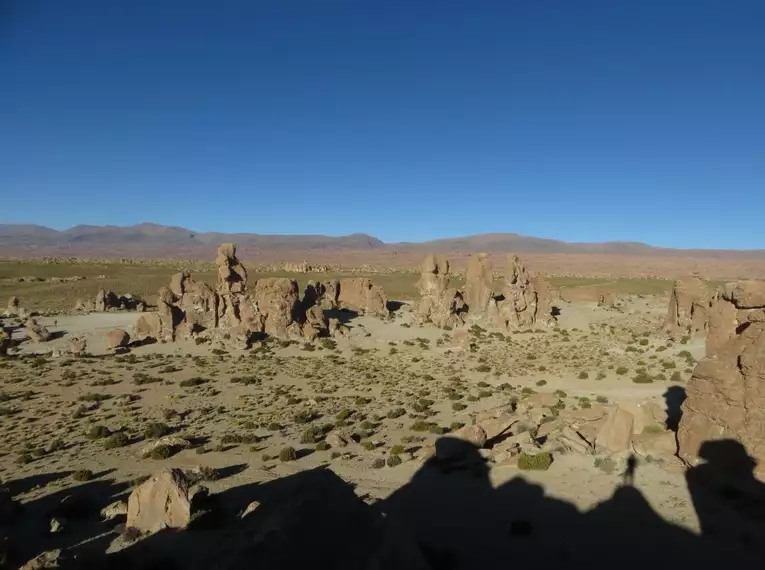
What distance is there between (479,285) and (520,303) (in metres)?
5.64

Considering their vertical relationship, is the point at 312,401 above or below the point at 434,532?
below

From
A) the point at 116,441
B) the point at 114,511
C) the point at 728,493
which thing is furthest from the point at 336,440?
the point at 728,493

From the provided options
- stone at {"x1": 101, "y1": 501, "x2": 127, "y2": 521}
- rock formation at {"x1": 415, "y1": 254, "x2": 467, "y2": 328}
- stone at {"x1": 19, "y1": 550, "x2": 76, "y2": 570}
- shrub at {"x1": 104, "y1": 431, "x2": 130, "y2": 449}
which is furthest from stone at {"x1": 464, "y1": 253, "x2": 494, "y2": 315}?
stone at {"x1": 19, "y1": 550, "x2": 76, "y2": 570}

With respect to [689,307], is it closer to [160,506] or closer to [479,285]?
[479,285]

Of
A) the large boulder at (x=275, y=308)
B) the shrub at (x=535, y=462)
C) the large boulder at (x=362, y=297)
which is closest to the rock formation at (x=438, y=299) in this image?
the large boulder at (x=362, y=297)

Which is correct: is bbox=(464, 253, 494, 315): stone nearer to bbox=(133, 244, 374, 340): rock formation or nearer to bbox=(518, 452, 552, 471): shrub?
bbox=(133, 244, 374, 340): rock formation

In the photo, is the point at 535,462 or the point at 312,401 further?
the point at 312,401

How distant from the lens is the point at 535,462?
16.9 m

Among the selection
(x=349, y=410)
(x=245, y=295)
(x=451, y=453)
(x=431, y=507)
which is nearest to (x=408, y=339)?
(x=245, y=295)

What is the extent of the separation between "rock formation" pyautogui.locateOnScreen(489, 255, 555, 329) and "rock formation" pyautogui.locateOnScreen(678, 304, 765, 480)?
33947 mm

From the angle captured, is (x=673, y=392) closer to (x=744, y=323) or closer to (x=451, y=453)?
(x=744, y=323)

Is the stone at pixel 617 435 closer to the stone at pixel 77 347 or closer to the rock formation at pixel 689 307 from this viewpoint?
the rock formation at pixel 689 307

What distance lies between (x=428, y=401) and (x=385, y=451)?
810 centimetres

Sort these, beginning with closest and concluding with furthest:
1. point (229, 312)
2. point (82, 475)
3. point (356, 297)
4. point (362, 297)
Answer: point (82, 475) < point (229, 312) < point (362, 297) < point (356, 297)
